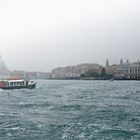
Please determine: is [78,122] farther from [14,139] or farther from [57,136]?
[14,139]

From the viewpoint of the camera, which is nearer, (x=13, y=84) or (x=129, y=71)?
(x=13, y=84)

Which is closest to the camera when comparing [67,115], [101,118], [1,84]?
[101,118]

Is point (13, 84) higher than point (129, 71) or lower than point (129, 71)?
lower

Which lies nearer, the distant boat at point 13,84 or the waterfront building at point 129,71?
the distant boat at point 13,84

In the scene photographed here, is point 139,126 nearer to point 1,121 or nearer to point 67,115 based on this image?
point 67,115

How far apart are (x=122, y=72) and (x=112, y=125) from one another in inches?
7160

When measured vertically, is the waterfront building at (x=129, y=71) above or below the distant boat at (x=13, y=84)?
above

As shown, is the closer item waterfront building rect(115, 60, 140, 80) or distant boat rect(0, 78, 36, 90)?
distant boat rect(0, 78, 36, 90)

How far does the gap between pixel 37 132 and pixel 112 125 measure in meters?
4.50

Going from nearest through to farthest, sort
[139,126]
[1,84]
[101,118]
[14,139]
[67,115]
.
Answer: [14,139], [139,126], [101,118], [67,115], [1,84]

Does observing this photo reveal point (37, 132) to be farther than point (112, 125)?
No

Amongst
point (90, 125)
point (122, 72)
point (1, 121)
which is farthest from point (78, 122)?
point (122, 72)

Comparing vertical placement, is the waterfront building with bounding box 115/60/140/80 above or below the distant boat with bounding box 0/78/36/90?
above

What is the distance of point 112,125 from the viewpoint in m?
17.5
